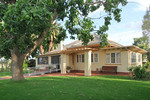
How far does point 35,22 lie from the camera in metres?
6.99

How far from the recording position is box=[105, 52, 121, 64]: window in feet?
57.9

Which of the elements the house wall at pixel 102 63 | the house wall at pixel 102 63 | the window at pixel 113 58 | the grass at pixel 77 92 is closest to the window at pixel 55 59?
the house wall at pixel 102 63

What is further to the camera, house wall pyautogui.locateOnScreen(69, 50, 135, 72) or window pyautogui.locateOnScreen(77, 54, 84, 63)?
window pyautogui.locateOnScreen(77, 54, 84, 63)

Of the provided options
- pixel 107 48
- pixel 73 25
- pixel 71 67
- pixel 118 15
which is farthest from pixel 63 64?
pixel 118 15

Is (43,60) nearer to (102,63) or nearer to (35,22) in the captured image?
(102,63)

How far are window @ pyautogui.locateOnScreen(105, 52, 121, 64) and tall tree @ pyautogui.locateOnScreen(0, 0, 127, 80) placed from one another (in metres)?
5.88

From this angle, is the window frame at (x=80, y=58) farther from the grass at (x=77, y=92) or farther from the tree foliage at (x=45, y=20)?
the grass at (x=77, y=92)

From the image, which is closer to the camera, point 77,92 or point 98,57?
point 77,92

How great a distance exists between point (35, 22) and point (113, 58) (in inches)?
522

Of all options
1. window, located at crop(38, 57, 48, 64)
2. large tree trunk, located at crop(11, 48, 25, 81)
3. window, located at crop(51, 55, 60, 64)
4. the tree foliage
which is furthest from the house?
large tree trunk, located at crop(11, 48, 25, 81)

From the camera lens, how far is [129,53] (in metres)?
17.2

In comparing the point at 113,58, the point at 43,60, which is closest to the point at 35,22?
the point at 113,58

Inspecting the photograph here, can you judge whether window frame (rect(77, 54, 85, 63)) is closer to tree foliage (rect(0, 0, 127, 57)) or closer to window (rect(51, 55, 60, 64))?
window (rect(51, 55, 60, 64))

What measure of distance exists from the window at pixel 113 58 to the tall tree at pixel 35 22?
588cm
